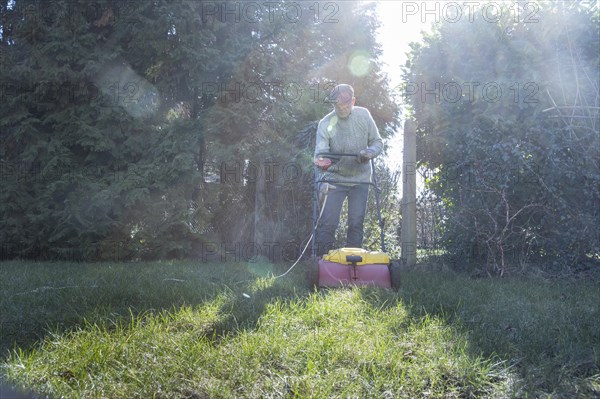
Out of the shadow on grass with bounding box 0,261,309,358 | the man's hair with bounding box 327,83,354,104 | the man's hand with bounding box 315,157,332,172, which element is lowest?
the shadow on grass with bounding box 0,261,309,358

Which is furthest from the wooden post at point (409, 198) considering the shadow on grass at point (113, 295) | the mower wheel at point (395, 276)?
the mower wheel at point (395, 276)

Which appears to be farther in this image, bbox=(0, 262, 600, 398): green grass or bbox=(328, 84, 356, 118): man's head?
bbox=(328, 84, 356, 118): man's head

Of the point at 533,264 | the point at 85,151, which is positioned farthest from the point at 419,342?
the point at 85,151

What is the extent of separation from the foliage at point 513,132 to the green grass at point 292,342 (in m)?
1.43

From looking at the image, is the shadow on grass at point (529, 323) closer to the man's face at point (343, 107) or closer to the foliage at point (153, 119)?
the man's face at point (343, 107)

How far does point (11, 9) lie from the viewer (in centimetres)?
791

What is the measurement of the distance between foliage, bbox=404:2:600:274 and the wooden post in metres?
0.33

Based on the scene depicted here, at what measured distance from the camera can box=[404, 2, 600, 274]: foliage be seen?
552 cm

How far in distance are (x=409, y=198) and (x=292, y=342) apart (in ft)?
13.2

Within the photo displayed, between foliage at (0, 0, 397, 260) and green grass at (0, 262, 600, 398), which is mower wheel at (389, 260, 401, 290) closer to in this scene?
green grass at (0, 262, 600, 398)

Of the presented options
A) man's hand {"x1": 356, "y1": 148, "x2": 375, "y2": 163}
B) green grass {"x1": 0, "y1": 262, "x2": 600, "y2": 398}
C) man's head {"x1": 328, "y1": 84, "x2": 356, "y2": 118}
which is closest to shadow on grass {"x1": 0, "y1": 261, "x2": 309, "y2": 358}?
green grass {"x1": 0, "y1": 262, "x2": 600, "y2": 398}

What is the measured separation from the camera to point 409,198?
6.55 metres

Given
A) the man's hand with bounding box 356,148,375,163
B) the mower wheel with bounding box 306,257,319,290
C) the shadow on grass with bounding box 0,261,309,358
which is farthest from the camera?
the man's hand with bounding box 356,148,375,163

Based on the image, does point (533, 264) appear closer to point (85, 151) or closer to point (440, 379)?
point (440, 379)
